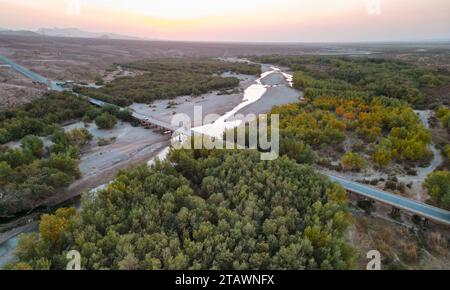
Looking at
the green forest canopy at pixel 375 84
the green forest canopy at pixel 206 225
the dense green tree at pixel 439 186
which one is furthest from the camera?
the green forest canopy at pixel 375 84

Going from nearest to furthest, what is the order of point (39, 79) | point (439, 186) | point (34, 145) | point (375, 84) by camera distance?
point (439, 186) < point (34, 145) < point (375, 84) < point (39, 79)

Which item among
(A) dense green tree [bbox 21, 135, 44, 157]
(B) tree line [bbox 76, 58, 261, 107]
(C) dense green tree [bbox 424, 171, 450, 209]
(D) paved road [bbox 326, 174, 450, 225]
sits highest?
(B) tree line [bbox 76, 58, 261, 107]

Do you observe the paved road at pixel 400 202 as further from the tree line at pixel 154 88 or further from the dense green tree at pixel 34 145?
the tree line at pixel 154 88

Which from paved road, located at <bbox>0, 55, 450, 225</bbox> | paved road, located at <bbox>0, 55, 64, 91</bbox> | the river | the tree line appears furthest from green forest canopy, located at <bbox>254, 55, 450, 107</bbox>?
paved road, located at <bbox>0, 55, 64, 91</bbox>

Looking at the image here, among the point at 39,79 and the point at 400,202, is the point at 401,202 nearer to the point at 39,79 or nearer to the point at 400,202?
the point at 400,202

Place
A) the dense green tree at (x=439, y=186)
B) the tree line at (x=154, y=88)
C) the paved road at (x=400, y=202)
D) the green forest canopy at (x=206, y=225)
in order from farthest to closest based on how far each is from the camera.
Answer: the tree line at (x=154, y=88), the dense green tree at (x=439, y=186), the paved road at (x=400, y=202), the green forest canopy at (x=206, y=225)

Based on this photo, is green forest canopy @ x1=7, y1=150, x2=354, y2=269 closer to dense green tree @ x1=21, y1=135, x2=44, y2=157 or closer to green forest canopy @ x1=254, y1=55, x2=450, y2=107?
dense green tree @ x1=21, y1=135, x2=44, y2=157

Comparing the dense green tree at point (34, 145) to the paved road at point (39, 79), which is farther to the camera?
the paved road at point (39, 79)

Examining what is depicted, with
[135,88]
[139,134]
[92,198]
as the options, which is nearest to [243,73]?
[135,88]

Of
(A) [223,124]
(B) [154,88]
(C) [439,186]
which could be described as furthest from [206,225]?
(B) [154,88]

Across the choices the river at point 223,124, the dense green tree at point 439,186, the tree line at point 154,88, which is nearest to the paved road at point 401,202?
the dense green tree at point 439,186
